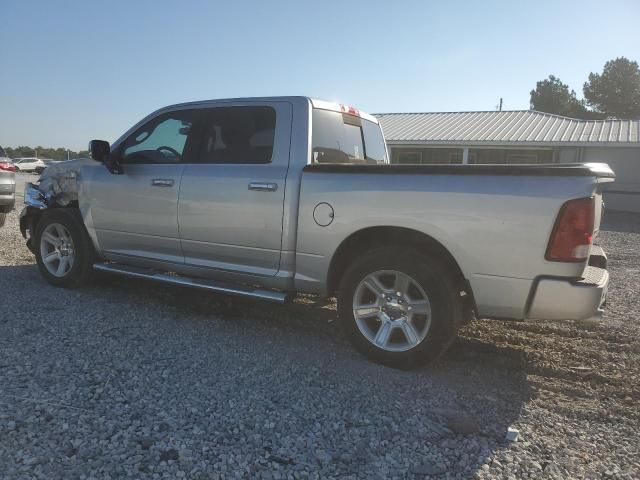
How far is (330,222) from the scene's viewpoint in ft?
12.3

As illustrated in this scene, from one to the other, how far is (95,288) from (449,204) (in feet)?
13.4

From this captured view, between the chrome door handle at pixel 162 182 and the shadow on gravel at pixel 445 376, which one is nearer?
the shadow on gravel at pixel 445 376

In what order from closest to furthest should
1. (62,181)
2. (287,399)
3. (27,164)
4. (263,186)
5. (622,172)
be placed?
(287,399) < (263,186) < (62,181) < (622,172) < (27,164)

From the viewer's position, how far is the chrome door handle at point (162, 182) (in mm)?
4523

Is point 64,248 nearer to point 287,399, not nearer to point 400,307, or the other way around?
point 287,399

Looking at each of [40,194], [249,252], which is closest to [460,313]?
[249,252]

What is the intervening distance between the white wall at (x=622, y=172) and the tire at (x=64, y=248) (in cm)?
1981

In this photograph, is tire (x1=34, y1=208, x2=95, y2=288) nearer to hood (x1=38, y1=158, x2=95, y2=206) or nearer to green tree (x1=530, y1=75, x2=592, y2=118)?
hood (x1=38, y1=158, x2=95, y2=206)

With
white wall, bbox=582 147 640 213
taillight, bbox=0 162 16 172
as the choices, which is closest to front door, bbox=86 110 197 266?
taillight, bbox=0 162 16 172

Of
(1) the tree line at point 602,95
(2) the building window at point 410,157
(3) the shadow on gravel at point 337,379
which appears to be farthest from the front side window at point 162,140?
(1) the tree line at point 602,95

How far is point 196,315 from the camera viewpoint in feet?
15.7

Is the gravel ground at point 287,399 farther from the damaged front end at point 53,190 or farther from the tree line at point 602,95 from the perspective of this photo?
the tree line at point 602,95

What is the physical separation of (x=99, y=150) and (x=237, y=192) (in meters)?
1.70

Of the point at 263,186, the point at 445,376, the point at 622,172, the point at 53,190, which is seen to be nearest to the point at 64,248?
the point at 53,190
